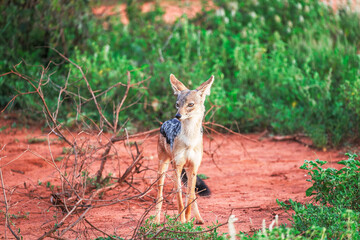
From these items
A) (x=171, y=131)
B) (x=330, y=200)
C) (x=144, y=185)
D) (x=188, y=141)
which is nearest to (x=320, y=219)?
(x=330, y=200)

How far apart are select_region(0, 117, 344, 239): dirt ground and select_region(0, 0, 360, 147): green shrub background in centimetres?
62

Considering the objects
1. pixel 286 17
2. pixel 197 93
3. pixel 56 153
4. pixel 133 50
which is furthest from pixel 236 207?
pixel 286 17

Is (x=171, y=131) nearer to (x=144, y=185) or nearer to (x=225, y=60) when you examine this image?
(x=144, y=185)

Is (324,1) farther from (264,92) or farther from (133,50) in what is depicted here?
(133,50)

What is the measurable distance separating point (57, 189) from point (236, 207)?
2285 mm

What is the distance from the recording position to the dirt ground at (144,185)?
4.87 m

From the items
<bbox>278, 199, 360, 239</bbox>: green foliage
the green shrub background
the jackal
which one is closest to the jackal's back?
the jackal

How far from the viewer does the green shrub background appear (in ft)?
29.0

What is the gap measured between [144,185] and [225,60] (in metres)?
4.91

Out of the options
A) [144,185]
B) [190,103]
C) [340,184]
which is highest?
[190,103]

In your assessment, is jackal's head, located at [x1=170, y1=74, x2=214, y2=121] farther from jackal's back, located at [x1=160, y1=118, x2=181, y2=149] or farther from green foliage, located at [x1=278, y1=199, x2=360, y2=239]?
green foliage, located at [x1=278, y1=199, x2=360, y2=239]

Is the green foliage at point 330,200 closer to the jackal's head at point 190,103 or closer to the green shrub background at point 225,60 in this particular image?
the jackal's head at point 190,103

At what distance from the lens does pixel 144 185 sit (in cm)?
642

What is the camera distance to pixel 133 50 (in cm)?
1134
